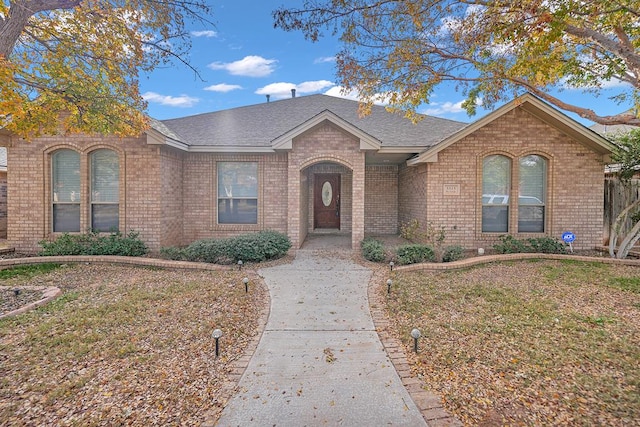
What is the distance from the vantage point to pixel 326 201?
12.9 meters

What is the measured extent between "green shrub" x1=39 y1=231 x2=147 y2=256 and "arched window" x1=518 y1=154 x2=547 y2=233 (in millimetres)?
11329

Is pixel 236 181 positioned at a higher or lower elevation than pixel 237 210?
higher

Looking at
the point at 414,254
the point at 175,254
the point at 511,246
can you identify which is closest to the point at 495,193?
the point at 511,246

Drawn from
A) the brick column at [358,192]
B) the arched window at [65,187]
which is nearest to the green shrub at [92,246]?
the arched window at [65,187]

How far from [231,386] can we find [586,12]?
7.69 metres

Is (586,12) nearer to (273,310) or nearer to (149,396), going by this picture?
(273,310)

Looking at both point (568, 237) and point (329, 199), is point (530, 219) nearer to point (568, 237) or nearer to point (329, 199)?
point (568, 237)

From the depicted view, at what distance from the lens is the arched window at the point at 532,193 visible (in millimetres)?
9305

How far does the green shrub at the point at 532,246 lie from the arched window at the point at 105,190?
1137cm

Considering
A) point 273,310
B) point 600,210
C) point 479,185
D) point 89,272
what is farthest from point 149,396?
point 600,210

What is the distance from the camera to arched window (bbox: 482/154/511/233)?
30.7 ft

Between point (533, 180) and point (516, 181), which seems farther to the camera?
point (533, 180)

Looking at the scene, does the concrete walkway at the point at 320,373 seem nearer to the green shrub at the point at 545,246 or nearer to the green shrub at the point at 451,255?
the green shrub at the point at 451,255

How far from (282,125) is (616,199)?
11.5 metres
